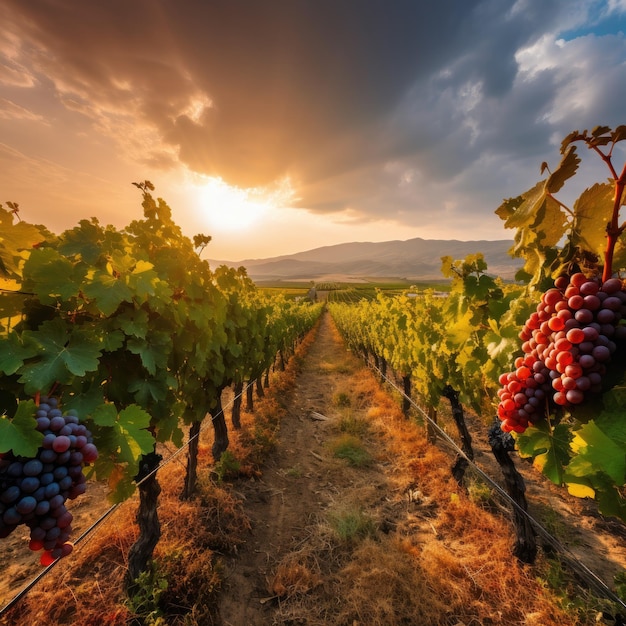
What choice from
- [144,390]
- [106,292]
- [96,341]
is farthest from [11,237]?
[144,390]

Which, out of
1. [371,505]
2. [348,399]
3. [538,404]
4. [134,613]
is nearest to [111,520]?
[134,613]

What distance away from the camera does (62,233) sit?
9.49 ft

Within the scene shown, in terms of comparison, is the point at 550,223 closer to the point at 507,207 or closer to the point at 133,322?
the point at 507,207

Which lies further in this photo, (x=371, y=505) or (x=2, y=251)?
(x=371, y=505)

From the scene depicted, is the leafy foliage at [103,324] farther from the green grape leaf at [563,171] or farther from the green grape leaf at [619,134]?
the green grape leaf at [619,134]

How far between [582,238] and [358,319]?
54.3ft

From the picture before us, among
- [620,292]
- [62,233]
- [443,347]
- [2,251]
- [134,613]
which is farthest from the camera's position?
[443,347]

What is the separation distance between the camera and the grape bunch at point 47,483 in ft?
4.90

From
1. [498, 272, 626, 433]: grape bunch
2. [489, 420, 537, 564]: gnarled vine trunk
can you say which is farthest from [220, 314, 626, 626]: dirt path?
[498, 272, 626, 433]: grape bunch

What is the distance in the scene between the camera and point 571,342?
151 cm

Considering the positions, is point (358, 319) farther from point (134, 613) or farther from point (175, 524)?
point (134, 613)

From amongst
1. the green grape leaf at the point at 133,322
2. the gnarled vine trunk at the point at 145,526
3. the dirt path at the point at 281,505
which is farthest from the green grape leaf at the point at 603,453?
the gnarled vine trunk at the point at 145,526

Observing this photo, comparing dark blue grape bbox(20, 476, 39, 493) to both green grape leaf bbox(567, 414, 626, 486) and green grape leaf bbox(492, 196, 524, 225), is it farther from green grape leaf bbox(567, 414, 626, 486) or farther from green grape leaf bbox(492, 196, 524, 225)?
green grape leaf bbox(492, 196, 524, 225)

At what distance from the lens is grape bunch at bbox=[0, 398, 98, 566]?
1.49 meters
